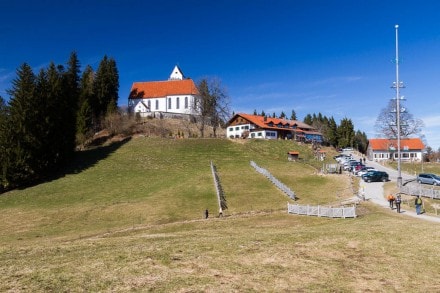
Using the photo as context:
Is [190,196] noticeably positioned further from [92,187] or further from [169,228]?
[92,187]

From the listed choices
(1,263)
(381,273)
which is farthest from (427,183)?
(1,263)

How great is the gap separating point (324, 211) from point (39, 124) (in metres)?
50.2

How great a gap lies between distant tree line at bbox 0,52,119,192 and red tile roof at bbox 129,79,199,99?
146 ft

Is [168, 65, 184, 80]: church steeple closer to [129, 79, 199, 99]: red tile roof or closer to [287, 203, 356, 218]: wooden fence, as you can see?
[129, 79, 199, 99]: red tile roof

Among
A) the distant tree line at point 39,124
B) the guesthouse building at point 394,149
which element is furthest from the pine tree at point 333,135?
the distant tree line at point 39,124

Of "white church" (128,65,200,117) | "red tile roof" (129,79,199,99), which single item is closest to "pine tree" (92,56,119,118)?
"white church" (128,65,200,117)

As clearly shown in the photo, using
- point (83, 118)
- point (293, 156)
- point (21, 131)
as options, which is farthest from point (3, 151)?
point (293, 156)

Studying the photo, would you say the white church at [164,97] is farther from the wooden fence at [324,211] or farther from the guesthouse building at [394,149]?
Result: the wooden fence at [324,211]

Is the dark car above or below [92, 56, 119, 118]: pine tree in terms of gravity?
below

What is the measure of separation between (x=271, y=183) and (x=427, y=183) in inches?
844

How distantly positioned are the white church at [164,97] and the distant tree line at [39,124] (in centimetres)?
4195

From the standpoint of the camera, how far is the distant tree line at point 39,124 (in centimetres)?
5503

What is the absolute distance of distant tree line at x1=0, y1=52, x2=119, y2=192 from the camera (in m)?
55.0

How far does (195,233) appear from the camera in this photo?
23.9 metres
